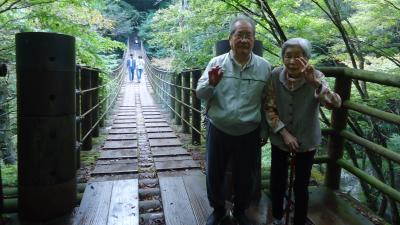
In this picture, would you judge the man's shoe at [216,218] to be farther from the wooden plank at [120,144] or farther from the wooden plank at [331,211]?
the wooden plank at [120,144]

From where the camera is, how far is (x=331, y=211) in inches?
106

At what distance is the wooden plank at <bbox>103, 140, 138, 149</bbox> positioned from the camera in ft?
15.7

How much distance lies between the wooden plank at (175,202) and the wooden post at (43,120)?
2.56 ft

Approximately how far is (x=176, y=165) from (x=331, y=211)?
178 centimetres

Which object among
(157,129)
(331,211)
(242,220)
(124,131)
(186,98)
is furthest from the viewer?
(157,129)

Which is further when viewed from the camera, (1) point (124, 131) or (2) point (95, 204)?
(1) point (124, 131)

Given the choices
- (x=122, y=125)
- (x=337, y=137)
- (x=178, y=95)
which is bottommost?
(x=122, y=125)

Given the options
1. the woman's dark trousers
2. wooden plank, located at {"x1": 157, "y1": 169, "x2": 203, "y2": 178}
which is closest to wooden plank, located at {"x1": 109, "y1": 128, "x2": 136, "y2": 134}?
wooden plank, located at {"x1": 157, "y1": 169, "x2": 203, "y2": 178}

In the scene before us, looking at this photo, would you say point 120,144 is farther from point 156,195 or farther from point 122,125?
point 156,195

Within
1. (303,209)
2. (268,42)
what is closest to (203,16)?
(268,42)

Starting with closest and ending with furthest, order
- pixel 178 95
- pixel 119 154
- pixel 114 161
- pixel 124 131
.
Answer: pixel 114 161 → pixel 119 154 → pixel 124 131 → pixel 178 95

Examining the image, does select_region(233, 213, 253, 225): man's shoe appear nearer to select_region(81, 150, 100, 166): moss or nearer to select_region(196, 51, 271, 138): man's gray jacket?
select_region(196, 51, 271, 138): man's gray jacket

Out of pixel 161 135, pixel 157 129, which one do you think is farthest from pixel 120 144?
pixel 157 129

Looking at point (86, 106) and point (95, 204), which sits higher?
point (86, 106)
